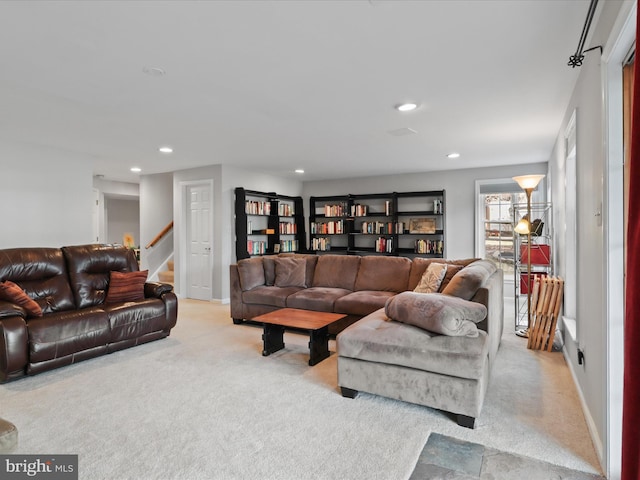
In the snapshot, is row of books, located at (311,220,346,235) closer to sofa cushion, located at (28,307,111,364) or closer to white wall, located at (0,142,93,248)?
white wall, located at (0,142,93,248)

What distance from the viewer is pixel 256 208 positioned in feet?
22.0

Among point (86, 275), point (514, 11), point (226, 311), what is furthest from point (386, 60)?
point (226, 311)

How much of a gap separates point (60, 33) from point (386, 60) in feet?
6.50

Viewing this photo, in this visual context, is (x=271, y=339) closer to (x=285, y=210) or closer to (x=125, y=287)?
(x=125, y=287)

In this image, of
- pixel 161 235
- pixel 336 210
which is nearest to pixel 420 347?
pixel 336 210

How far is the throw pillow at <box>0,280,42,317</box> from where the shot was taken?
3.20 meters

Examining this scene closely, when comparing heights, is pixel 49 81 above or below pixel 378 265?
above

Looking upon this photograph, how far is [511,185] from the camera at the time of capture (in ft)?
21.6

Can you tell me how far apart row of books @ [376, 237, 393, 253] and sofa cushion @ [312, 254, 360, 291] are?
2648mm

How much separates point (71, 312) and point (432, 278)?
140 inches

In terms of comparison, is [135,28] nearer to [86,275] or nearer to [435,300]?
[435,300]

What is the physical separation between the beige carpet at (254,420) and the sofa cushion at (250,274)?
142cm

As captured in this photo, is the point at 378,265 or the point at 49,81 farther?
the point at 378,265

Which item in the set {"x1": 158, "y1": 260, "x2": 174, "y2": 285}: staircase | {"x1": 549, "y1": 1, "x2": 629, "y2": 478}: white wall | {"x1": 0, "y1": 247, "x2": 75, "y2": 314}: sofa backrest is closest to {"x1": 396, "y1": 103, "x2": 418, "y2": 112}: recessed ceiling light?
{"x1": 549, "y1": 1, "x2": 629, "y2": 478}: white wall
